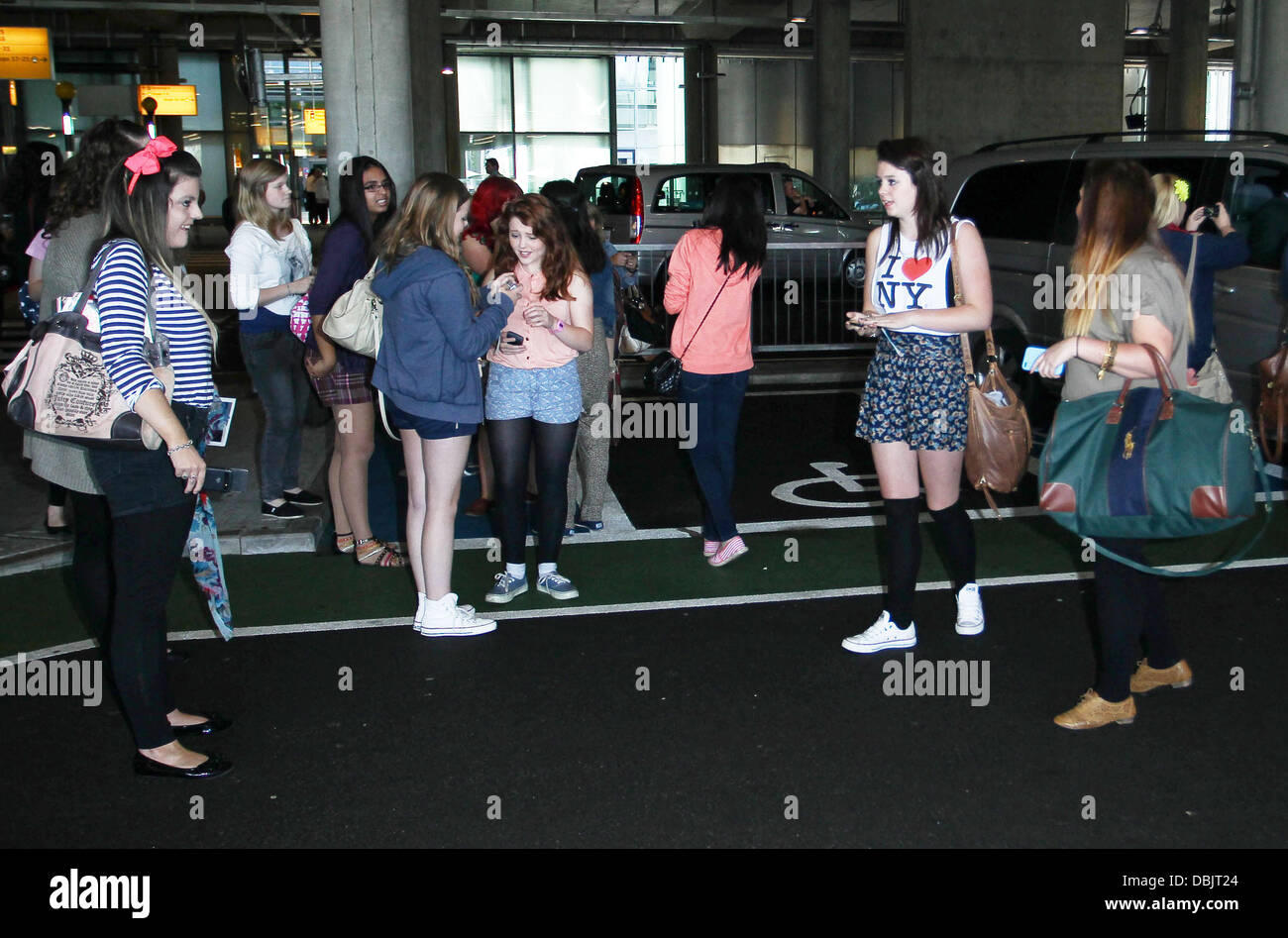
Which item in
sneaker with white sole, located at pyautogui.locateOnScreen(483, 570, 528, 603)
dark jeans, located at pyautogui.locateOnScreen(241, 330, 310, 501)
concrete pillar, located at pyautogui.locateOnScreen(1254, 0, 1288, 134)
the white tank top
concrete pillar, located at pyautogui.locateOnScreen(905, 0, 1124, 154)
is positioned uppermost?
concrete pillar, located at pyautogui.locateOnScreen(905, 0, 1124, 154)

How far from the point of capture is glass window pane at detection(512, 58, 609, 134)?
127ft

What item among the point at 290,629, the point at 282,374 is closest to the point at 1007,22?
the point at 282,374

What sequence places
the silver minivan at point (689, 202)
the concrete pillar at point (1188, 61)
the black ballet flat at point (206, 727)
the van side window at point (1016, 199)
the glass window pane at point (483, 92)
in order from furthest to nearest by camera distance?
1. the glass window pane at point (483, 92)
2. the concrete pillar at point (1188, 61)
3. the silver minivan at point (689, 202)
4. the van side window at point (1016, 199)
5. the black ballet flat at point (206, 727)

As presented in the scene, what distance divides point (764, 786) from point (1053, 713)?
119 centimetres

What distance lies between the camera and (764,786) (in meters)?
3.99

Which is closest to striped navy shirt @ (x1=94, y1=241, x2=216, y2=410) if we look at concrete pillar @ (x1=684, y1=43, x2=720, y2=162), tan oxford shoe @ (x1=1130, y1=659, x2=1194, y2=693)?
tan oxford shoe @ (x1=1130, y1=659, x2=1194, y2=693)

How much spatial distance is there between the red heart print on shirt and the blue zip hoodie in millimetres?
1580

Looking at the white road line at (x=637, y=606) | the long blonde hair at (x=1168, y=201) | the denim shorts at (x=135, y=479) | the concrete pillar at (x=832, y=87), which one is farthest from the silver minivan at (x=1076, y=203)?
the concrete pillar at (x=832, y=87)

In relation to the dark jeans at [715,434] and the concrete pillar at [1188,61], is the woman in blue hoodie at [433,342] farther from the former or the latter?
the concrete pillar at [1188,61]

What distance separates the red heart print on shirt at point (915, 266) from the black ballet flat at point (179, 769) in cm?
293

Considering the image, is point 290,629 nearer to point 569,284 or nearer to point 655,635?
point 655,635

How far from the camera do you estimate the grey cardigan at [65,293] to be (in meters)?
3.96

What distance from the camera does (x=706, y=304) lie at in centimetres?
613

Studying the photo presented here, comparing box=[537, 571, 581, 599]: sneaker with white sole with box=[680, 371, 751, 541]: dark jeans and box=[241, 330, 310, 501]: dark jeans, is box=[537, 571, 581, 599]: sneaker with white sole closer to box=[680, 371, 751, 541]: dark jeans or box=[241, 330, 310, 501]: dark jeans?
box=[680, 371, 751, 541]: dark jeans
